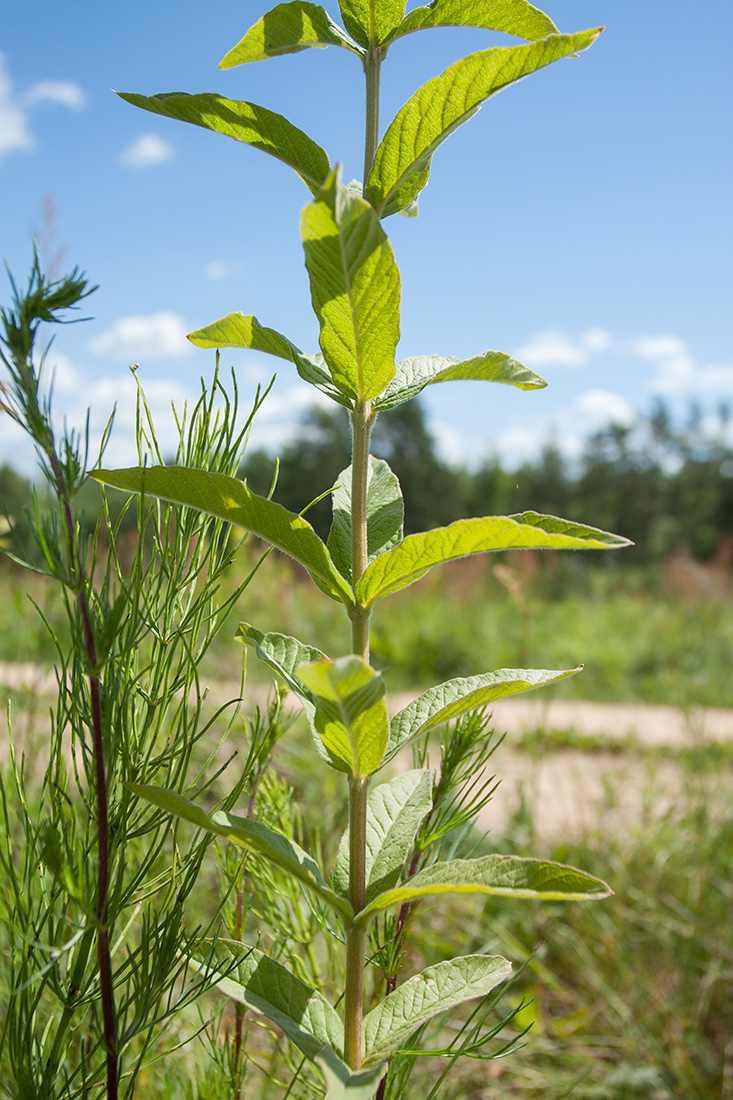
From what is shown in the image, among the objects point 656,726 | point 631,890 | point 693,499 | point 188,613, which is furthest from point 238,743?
point 693,499

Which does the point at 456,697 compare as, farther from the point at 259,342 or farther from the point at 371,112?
the point at 371,112

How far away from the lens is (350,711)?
53 centimetres

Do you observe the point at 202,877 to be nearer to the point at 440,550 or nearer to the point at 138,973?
the point at 138,973

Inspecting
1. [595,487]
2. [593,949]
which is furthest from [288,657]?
[595,487]

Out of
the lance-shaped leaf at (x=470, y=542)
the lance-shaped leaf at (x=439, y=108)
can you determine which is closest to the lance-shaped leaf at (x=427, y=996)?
the lance-shaped leaf at (x=470, y=542)

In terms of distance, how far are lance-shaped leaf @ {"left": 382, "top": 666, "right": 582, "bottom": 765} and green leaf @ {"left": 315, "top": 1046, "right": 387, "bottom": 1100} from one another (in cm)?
20

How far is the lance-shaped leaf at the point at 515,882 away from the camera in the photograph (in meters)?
0.52

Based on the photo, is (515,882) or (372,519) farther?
(372,519)

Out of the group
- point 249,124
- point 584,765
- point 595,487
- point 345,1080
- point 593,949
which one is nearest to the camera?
point 345,1080

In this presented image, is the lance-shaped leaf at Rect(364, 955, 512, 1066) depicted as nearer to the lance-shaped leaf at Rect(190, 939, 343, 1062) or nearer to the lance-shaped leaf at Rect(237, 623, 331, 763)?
the lance-shaped leaf at Rect(190, 939, 343, 1062)

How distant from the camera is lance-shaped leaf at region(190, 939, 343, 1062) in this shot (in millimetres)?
610

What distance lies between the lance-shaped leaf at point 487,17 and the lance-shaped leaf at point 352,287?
276mm

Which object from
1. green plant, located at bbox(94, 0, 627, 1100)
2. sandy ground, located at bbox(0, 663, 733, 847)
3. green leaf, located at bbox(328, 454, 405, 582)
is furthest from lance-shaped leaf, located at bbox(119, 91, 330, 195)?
sandy ground, located at bbox(0, 663, 733, 847)

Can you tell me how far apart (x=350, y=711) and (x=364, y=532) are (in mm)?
171
